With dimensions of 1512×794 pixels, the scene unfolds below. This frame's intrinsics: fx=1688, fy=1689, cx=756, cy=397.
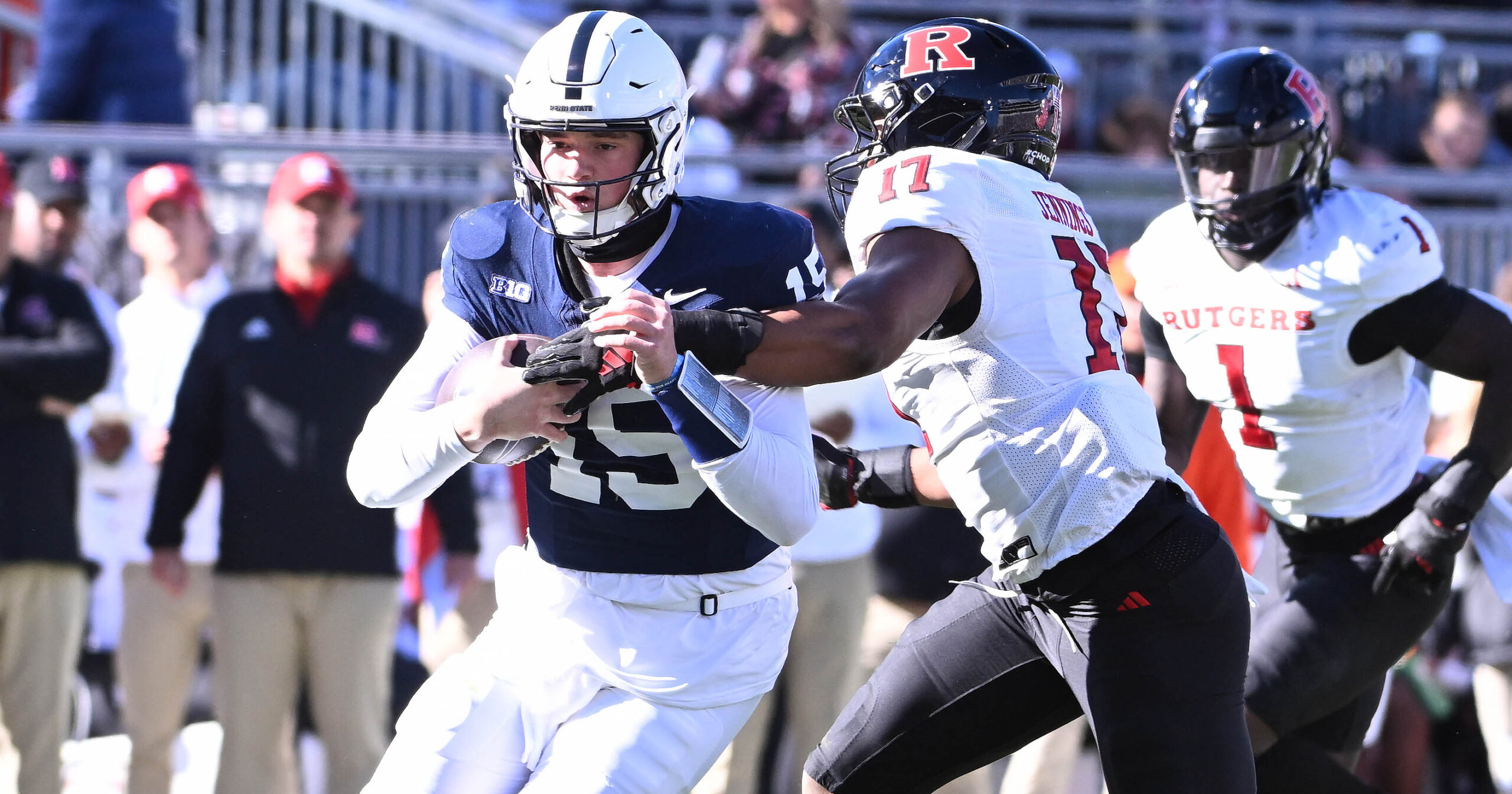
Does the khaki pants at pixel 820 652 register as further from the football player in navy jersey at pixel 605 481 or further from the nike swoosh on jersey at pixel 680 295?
the nike swoosh on jersey at pixel 680 295

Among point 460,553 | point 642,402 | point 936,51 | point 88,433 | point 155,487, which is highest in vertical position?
point 936,51

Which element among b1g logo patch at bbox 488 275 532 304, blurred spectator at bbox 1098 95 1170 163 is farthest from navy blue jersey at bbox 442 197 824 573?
blurred spectator at bbox 1098 95 1170 163

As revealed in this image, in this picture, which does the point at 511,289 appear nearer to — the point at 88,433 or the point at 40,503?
the point at 40,503

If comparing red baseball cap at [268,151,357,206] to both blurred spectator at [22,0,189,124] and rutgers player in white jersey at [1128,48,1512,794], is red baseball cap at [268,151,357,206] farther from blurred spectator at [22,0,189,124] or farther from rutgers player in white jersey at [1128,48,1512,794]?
rutgers player in white jersey at [1128,48,1512,794]

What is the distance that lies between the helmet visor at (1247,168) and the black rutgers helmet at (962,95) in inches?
31.9

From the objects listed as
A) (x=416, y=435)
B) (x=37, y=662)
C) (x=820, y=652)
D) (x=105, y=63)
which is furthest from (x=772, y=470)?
(x=105, y=63)

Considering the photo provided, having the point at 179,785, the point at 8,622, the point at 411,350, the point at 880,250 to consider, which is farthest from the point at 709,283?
the point at 179,785

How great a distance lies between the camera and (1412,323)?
12.2 ft

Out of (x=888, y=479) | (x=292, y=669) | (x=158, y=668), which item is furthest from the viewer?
(x=158, y=668)

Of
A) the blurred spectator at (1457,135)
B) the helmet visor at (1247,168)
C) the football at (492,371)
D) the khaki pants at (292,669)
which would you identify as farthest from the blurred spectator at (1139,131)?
the football at (492,371)

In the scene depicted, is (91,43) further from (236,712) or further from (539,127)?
(539,127)

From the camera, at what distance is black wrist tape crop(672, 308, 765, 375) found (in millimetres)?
2436

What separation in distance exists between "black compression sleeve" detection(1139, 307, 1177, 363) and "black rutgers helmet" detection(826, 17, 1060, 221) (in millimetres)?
956

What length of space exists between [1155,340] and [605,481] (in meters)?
1.66
